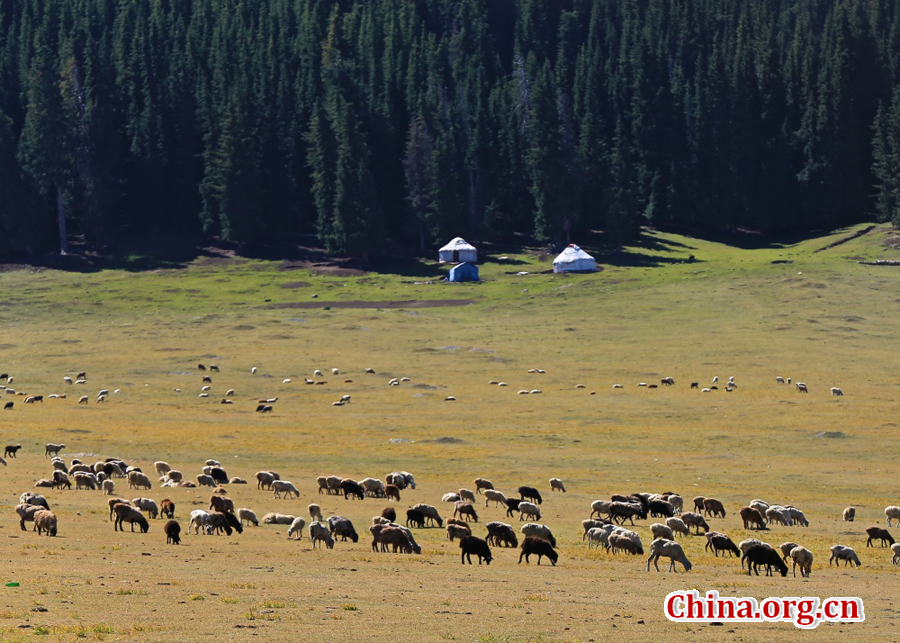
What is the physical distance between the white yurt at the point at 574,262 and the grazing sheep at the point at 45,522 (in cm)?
9041

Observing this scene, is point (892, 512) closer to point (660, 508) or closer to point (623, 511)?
point (660, 508)

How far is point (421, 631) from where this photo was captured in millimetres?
20938

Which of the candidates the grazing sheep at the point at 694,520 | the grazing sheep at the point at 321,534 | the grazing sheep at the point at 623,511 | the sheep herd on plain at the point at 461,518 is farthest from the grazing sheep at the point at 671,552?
the grazing sheep at the point at 321,534

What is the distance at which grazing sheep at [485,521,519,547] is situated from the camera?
3306 centimetres

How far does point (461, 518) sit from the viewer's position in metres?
37.6

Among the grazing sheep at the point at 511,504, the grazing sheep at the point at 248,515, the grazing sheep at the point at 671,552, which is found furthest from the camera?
the grazing sheep at the point at 511,504

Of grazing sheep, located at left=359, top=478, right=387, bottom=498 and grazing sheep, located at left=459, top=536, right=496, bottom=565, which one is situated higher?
grazing sheep, located at left=459, top=536, right=496, bottom=565

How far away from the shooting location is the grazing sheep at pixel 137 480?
41.0 m

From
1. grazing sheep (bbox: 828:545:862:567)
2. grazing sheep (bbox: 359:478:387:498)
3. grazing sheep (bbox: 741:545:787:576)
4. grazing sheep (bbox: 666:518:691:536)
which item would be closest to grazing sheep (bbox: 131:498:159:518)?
grazing sheep (bbox: 359:478:387:498)

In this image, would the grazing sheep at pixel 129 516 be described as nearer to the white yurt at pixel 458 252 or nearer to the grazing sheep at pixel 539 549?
the grazing sheep at pixel 539 549

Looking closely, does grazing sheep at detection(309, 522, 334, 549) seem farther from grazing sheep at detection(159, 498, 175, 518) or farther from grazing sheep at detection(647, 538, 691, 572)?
grazing sheep at detection(647, 538, 691, 572)

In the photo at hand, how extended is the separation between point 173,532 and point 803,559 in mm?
15590

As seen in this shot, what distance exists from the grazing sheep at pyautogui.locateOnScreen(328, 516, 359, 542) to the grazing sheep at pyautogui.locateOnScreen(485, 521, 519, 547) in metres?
3.67

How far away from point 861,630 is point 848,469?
2922 centimetres
